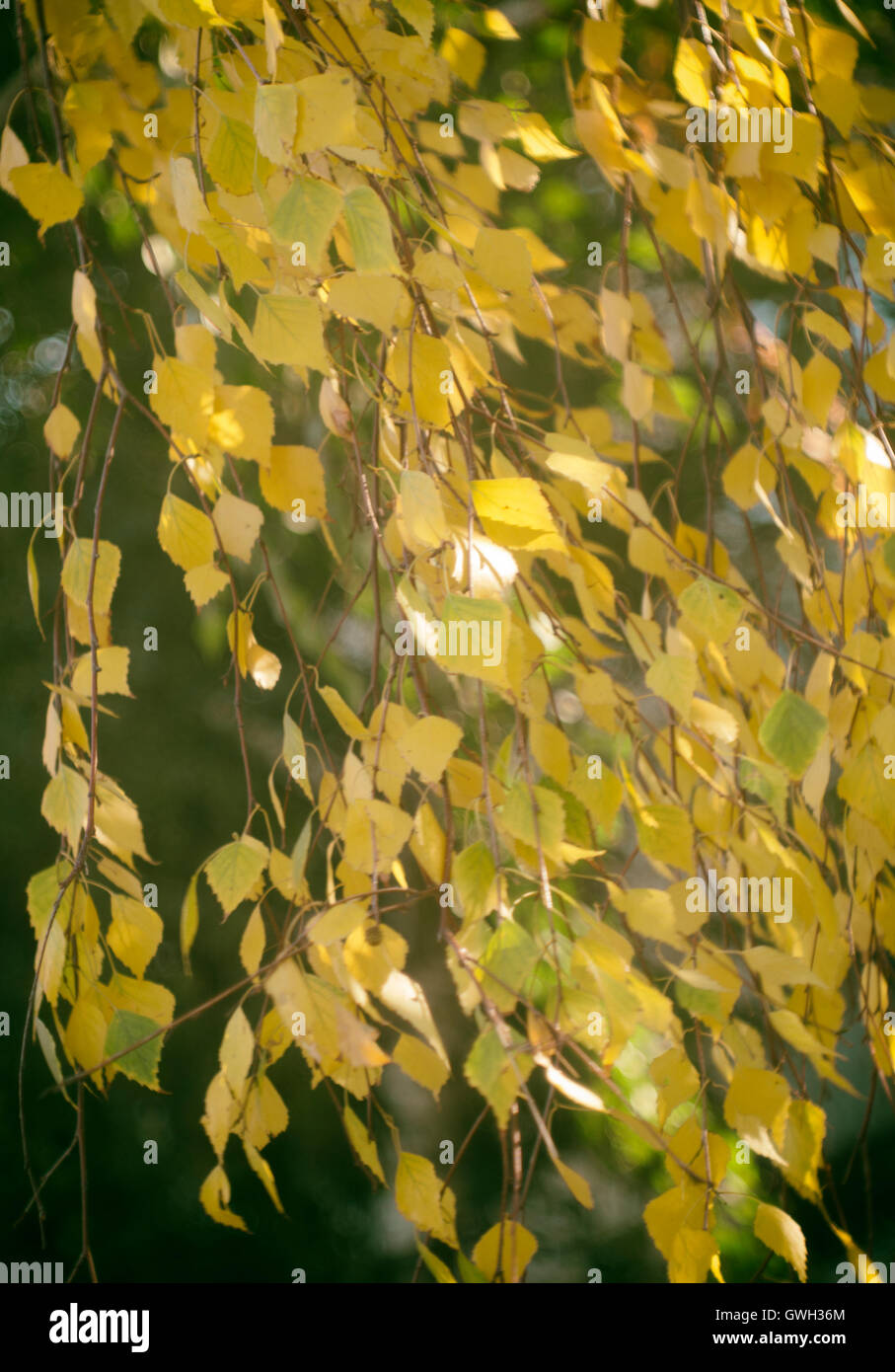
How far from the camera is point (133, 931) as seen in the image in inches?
26.2

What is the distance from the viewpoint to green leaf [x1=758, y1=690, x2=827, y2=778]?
606 millimetres

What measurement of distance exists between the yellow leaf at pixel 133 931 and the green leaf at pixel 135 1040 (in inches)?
1.5

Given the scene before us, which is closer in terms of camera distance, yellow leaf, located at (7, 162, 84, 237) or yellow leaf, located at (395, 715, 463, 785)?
yellow leaf, located at (395, 715, 463, 785)

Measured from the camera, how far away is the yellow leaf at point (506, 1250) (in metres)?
0.65

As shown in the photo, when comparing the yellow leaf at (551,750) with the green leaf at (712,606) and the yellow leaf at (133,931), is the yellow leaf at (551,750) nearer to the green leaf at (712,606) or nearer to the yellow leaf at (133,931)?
the green leaf at (712,606)

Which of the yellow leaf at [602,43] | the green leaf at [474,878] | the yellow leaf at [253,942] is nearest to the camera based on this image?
the green leaf at [474,878]
